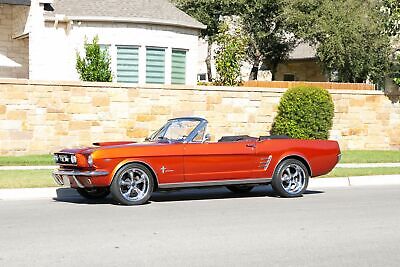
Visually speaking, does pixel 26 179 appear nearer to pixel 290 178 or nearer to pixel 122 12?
pixel 290 178

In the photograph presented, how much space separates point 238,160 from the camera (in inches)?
528

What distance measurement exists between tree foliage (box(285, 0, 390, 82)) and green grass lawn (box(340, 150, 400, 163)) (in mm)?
7678

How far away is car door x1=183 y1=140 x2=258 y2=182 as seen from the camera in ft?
42.8

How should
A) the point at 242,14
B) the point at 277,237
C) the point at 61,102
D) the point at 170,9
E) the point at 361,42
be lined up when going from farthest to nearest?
the point at 242,14 → the point at 361,42 → the point at 170,9 → the point at 61,102 → the point at 277,237

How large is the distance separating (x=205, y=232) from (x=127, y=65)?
1624 cm

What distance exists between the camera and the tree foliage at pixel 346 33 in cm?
3136

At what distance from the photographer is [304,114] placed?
23.8 m

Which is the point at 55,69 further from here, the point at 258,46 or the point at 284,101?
the point at 258,46

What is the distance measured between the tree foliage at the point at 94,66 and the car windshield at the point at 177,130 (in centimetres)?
982

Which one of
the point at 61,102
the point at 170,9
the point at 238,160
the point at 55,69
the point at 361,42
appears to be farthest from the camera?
the point at 361,42

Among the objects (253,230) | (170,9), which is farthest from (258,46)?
(253,230)

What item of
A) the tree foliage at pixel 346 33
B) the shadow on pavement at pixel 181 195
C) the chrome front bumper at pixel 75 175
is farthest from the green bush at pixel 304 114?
the chrome front bumper at pixel 75 175

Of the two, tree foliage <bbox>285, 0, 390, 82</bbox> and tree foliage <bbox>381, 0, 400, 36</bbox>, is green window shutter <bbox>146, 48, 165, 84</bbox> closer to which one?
tree foliage <bbox>285, 0, 390, 82</bbox>

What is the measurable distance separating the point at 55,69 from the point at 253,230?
55.1 ft
